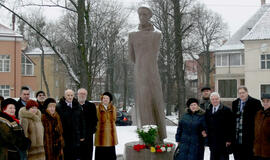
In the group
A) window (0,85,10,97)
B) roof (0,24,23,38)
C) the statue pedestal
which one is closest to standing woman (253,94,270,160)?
the statue pedestal

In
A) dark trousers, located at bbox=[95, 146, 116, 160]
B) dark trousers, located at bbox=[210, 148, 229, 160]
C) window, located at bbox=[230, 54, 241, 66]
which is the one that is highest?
window, located at bbox=[230, 54, 241, 66]

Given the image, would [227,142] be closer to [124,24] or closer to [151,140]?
[151,140]

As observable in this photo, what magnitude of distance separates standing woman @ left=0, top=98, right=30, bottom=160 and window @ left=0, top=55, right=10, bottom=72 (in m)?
27.5

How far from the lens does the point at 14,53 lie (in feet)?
101

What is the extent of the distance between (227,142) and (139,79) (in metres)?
2.52

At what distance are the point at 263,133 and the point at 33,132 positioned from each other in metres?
4.31

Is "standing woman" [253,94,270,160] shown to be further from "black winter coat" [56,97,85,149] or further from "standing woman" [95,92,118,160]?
"black winter coat" [56,97,85,149]

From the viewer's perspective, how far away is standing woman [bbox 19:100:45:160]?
5797 mm

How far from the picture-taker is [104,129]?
748 cm

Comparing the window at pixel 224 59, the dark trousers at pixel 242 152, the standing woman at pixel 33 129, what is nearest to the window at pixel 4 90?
the window at pixel 224 59

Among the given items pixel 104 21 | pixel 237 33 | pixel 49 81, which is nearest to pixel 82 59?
pixel 104 21

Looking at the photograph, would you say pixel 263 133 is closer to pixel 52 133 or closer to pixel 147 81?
pixel 147 81

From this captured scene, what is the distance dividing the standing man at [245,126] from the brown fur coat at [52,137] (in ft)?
11.8

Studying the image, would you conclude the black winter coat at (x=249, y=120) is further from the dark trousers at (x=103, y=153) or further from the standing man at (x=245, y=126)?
the dark trousers at (x=103, y=153)
